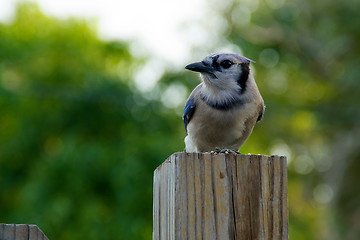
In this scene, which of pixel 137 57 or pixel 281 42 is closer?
pixel 137 57

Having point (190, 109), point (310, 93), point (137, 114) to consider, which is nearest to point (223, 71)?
point (190, 109)

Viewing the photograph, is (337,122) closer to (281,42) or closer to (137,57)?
(281,42)

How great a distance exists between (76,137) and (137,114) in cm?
194

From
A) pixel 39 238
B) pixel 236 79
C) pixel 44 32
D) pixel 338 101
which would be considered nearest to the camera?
pixel 39 238

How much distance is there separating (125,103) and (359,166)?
11.9 metres

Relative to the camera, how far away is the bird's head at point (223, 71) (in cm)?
394

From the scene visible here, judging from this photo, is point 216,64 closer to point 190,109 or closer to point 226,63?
point 226,63

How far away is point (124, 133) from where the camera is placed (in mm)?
16859

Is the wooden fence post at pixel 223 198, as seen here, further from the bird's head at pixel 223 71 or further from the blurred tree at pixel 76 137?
the blurred tree at pixel 76 137

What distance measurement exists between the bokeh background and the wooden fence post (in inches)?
501

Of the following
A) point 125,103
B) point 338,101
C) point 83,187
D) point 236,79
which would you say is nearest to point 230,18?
point 338,101

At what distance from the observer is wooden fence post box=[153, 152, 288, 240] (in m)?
2.04

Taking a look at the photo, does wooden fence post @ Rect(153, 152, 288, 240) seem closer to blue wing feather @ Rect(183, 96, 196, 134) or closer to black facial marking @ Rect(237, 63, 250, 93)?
black facial marking @ Rect(237, 63, 250, 93)

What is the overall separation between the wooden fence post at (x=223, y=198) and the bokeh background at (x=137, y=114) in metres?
12.7
